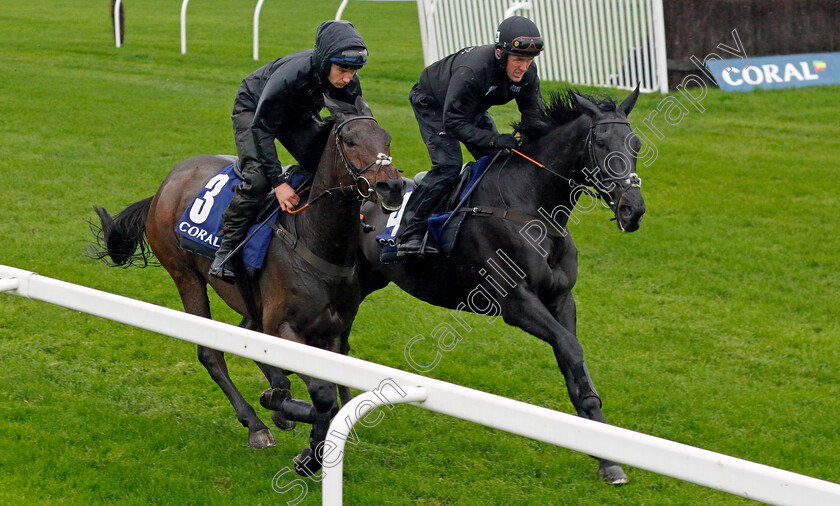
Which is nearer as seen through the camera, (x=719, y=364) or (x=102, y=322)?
(x=719, y=364)

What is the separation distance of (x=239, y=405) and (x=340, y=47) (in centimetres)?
201

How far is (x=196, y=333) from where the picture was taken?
310 cm

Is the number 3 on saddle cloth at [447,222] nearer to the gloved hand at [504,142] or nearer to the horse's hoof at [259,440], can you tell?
the gloved hand at [504,142]

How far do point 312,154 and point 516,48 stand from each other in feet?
3.75

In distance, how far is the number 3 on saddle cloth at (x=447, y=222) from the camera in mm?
5199

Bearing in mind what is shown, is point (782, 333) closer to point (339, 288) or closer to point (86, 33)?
point (339, 288)

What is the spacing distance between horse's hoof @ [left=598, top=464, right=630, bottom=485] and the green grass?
0.06 metres

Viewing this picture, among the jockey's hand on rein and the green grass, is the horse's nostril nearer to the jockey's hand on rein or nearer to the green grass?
the green grass

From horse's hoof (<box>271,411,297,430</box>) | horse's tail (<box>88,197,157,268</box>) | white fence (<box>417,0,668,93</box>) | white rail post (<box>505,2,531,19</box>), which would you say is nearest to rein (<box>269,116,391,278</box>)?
horse's hoof (<box>271,411,297,430</box>)

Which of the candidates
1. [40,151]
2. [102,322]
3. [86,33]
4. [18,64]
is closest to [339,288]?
[102,322]

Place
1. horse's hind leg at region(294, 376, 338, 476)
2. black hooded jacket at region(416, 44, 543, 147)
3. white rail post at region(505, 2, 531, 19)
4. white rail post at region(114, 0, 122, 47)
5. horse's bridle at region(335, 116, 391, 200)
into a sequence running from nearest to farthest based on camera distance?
horse's bridle at region(335, 116, 391, 200) < horse's hind leg at region(294, 376, 338, 476) < black hooded jacket at region(416, 44, 543, 147) < white rail post at region(505, 2, 531, 19) < white rail post at region(114, 0, 122, 47)

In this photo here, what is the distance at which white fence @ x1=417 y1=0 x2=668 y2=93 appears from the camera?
13.0 m

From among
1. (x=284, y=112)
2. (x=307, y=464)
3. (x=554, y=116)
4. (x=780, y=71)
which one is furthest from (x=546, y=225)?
(x=780, y=71)

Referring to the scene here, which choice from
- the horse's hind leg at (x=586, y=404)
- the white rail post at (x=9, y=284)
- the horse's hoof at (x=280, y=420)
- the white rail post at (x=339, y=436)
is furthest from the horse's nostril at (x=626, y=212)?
the white rail post at (x=9, y=284)
